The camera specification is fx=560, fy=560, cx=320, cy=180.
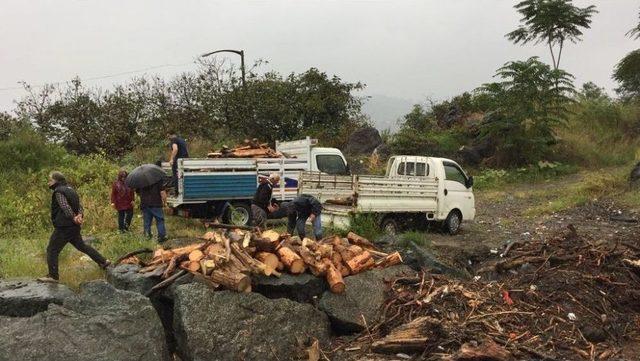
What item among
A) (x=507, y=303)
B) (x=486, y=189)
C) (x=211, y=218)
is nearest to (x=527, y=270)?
(x=507, y=303)

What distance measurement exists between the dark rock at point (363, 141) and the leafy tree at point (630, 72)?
41.4 feet

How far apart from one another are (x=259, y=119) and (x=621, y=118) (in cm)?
1801

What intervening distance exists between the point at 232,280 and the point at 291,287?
860mm

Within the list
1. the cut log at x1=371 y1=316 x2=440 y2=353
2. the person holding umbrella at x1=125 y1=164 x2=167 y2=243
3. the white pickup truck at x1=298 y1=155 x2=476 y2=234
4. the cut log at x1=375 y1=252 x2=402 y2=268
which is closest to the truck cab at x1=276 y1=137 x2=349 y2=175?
the white pickup truck at x1=298 y1=155 x2=476 y2=234

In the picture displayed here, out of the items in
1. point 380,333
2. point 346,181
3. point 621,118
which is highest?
point 621,118

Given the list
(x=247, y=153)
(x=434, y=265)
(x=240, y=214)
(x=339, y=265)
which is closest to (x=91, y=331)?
(x=339, y=265)

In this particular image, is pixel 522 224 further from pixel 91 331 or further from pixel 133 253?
pixel 91 331

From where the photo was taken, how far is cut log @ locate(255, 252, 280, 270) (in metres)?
6.92

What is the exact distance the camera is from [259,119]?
2500cm

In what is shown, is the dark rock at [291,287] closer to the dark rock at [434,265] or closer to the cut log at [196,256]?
the cut log at [196,256]

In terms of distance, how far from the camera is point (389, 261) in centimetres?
791

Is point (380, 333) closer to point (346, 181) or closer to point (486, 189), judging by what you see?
point (346, 181)

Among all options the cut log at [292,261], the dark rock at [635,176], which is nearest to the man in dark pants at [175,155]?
the cut log at [292,261]

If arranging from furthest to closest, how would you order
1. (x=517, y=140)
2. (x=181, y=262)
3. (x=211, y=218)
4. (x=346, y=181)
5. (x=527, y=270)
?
(x=517, y=140) < (x=211, y=218) < (x=346, y=181) < (x=527, y=270) < (x=181, y=262)
